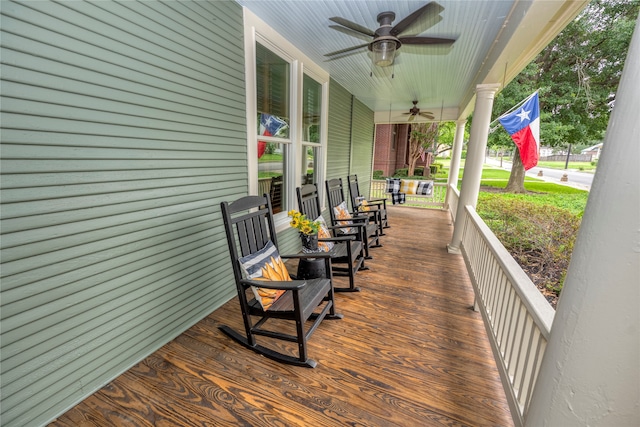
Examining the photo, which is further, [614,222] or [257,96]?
[257,96]

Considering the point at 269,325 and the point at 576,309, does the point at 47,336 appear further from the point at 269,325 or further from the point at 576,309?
the point at 576,309

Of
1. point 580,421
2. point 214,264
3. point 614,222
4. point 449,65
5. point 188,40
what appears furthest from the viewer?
point 449,65

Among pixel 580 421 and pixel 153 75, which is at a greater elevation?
pixel 153 75

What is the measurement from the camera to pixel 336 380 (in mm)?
1726

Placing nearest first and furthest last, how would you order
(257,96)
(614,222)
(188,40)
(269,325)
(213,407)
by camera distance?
(614,222) < (213,407) < (188,40) < (269,325) < (257,96)

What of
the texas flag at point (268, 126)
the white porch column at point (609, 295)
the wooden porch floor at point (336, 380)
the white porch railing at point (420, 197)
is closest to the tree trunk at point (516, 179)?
the white porch railing at point (420, 197)

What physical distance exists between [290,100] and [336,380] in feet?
10.0

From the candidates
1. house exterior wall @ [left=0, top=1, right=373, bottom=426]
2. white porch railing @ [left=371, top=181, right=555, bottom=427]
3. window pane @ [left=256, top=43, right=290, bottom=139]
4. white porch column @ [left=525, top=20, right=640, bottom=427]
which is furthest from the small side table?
white porch column @ [left=525, top=20, right=640, bottom=427]

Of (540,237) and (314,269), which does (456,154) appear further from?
(314,269)

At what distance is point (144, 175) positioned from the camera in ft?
5.87

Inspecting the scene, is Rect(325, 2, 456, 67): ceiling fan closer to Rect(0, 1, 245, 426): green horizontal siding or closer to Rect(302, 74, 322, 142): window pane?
Rect(0, 1, 245, 426): green horizontal siding

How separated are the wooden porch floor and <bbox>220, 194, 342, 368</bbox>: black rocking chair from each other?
0.08 metres

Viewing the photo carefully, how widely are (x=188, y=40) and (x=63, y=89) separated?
39.0 inches

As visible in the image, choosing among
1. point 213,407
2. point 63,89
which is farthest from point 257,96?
point 213,407
